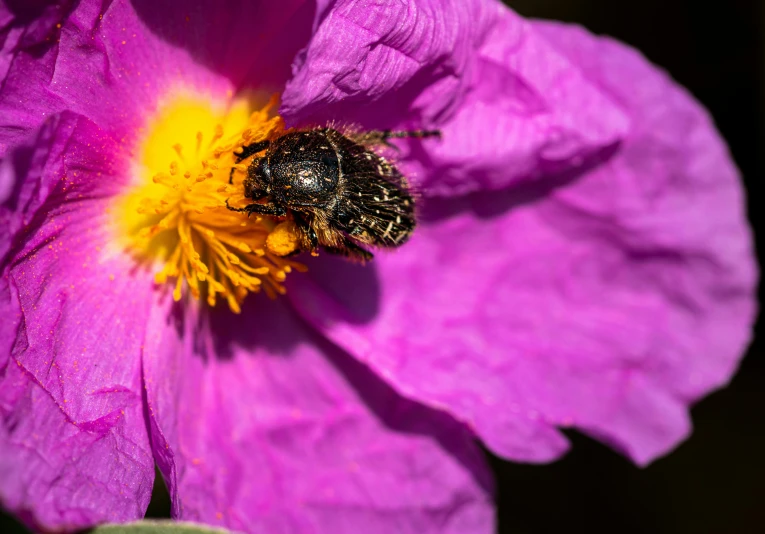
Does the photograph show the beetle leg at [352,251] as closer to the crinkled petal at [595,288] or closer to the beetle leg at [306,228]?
the beetle leg at [306,228]

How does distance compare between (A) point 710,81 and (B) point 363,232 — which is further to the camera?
(A) point 710,81

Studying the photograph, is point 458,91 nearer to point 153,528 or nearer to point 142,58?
point 142,58

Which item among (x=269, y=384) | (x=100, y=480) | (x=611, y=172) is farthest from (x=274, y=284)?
(x=611, y=172)

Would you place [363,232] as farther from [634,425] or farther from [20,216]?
[634,425]

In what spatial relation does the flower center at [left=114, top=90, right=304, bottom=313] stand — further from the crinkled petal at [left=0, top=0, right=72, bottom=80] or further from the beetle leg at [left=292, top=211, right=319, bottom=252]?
the crinkled petal at [left=0, top=0, right=72, bottom=80]

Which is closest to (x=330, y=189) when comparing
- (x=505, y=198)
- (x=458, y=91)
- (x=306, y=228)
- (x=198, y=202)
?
(x=306, y=228)

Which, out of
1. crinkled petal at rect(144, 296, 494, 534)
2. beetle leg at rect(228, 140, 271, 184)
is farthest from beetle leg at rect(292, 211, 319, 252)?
crinkled petal at rect(144, 296, 494, 534)

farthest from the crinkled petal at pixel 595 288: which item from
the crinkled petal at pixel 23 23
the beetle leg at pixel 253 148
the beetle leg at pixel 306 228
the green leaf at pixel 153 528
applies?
the crinkled petal at pixel 23 23
